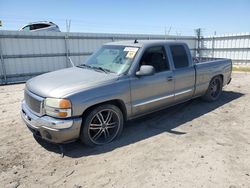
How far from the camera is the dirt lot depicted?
10.2 ft

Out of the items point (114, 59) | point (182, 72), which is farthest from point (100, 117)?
point (182, 72)

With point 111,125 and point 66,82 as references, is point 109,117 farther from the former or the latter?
point 66,82

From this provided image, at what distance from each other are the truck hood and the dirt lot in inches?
42.6

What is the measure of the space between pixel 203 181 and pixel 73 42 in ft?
39.2

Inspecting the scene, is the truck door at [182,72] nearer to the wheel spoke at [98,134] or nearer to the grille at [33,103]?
the wheel spoke at [98,134]

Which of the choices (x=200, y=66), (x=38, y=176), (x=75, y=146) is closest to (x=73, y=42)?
(x=200, y=66)

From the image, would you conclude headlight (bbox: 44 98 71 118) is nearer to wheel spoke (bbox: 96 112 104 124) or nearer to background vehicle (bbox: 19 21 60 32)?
wheel spoke (bbox: 96 112 104 124)

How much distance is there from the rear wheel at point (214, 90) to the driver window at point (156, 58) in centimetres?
234

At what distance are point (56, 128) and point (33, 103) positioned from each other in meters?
0.72

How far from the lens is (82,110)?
12.0 ft

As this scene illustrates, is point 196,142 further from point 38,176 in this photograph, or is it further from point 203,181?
point 38,176

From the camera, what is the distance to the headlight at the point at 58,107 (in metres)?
3.48

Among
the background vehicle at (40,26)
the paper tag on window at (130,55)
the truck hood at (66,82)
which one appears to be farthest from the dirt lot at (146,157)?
the background vehicle at (40,26)

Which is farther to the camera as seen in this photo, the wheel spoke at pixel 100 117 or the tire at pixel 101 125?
the wheel spoke at pixel 100 117
